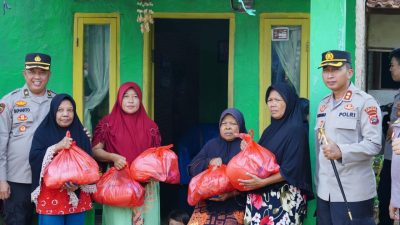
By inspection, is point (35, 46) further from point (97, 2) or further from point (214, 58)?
point (214, 58)

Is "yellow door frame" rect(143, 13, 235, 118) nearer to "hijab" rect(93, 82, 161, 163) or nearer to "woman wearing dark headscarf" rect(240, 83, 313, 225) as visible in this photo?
"hijab" rect(93, 82, 161, 163)

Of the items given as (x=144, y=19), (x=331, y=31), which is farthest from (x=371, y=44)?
(x=144, y=19)

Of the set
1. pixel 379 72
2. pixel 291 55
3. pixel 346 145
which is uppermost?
pixel 291 55

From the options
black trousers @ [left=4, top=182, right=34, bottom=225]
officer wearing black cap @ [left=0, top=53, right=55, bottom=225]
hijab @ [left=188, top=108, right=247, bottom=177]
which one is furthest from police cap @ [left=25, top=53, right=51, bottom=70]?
hijab @ [left=188, top=108, right=247, bottom=177]

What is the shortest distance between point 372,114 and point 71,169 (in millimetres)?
2392

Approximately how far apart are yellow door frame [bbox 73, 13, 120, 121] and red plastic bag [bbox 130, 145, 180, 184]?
65.5 inches

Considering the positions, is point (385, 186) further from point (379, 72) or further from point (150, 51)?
point (150, 51)

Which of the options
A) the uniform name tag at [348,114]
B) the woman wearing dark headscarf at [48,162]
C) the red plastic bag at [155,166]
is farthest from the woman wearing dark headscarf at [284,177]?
the woman wearing dark headscarf at [48,162]

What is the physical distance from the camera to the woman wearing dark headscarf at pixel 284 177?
17.8ft

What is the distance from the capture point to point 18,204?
6.18 m

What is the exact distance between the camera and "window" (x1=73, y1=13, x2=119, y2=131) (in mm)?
7461

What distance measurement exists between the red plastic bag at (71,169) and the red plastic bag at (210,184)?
812 millimetres

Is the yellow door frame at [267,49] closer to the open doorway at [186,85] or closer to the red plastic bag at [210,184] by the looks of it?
the open doorway at [186,85]

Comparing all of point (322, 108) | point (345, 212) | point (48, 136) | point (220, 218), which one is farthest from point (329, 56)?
point (48, 136)
